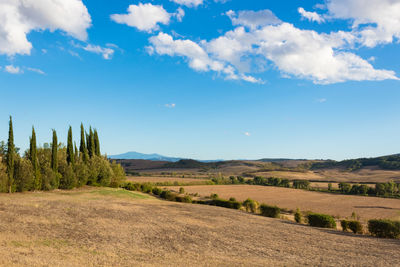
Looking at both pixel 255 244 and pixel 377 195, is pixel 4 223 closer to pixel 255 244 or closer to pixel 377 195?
pixel 255 244

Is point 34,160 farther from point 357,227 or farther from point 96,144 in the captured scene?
point 357,227

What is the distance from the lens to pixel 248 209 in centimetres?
3700

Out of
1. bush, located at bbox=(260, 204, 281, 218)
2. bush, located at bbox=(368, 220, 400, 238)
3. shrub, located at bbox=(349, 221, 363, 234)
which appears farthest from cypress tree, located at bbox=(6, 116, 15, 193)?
bush, located at bbox=(368, 220, 400, 238)

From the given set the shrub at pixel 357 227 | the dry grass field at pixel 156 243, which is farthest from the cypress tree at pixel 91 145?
the shrub at pixel 357 227

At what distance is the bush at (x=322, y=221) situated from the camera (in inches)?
998

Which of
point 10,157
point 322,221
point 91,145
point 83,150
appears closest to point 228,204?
point 322,221

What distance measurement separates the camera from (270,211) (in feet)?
104

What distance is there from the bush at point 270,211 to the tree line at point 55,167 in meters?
28.7

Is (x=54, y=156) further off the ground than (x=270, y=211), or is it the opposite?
(x=54, y=156)

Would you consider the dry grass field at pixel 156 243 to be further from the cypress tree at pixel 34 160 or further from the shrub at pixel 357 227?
the cypress tree at pixel 34 160

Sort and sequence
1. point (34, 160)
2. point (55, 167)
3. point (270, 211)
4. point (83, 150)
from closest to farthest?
point (270, 211)
point (34, 160)
point (55, 167)
point (83, 150)

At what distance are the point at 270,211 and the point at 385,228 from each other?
1234 centimetres

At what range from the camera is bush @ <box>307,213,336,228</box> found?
83.2 ft

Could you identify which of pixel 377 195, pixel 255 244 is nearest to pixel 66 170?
pixel 255 244
